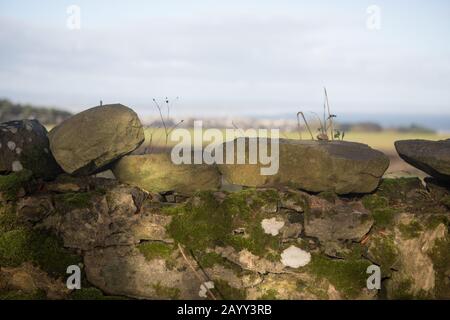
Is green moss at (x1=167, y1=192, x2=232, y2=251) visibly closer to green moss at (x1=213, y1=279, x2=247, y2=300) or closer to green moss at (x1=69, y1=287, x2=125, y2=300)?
green moss at (x1=213, y1=279, x2=247, y2=300)

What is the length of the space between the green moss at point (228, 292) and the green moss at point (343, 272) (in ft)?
2.58

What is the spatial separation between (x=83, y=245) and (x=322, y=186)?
2.87 meters

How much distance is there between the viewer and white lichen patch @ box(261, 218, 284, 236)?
19.1 feet

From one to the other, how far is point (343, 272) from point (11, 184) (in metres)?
3.90

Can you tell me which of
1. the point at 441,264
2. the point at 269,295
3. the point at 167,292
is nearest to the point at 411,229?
the point at 441,264

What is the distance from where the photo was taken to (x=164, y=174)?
6199 millimetres

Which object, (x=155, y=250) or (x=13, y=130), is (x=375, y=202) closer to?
(x=155, y=250)

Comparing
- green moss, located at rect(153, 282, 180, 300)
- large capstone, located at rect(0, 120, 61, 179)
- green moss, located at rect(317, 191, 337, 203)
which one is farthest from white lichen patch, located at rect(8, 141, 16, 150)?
green moss, located at rect(317, 191, 337, 203)

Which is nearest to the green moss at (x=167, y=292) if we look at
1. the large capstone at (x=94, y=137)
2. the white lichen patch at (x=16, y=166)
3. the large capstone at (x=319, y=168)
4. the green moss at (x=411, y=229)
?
the large capstone at (x=319, y=168)

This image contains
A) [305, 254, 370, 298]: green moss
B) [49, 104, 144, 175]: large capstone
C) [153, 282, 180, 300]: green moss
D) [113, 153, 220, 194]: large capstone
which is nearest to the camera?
[305, 254, 370, 298]: green moss

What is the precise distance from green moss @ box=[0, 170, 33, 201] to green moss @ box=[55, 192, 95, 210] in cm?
44
